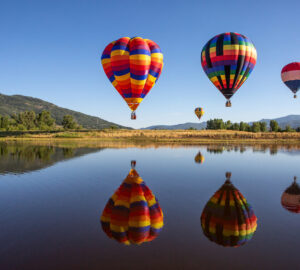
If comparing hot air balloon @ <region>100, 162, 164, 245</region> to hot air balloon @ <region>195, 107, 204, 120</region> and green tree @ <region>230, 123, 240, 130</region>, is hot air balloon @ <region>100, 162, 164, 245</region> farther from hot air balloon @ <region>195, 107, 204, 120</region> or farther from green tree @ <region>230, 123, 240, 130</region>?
Answer: green tree @ <region>230, 123, 240, 130</region>

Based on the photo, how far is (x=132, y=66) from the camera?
27359mm

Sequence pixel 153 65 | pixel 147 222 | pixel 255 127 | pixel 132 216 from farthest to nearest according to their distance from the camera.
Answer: pixel 255 127, pixel 153 65, pixel 132 216, pixel 147 222

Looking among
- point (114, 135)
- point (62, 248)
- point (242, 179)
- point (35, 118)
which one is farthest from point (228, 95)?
point (35, 118)

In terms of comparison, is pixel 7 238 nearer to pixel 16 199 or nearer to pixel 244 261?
pixel 16 199

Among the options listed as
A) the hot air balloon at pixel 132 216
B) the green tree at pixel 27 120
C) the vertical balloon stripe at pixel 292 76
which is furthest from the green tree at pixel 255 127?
the hot air balloon at pixel 132 216

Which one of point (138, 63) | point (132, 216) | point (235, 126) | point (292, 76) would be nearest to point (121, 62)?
point (138, 63)

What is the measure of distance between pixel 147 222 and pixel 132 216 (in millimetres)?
891

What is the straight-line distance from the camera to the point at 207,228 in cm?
956

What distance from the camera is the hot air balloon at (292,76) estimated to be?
47219mm

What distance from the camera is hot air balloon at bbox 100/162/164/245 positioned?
899cm

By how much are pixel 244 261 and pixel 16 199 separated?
11.4 meters

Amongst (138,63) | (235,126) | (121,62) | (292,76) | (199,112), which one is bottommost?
(235,126)

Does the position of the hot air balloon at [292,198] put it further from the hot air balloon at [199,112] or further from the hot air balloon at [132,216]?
the hot air balloon at [199,112]

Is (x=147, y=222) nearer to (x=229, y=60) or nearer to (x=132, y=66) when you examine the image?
(x=132, y=66)
